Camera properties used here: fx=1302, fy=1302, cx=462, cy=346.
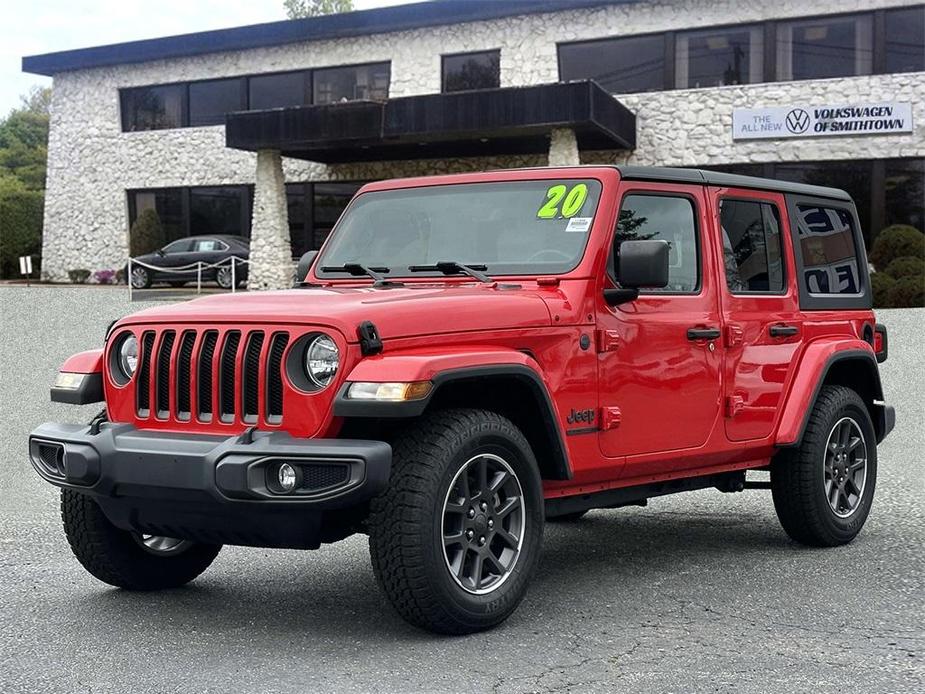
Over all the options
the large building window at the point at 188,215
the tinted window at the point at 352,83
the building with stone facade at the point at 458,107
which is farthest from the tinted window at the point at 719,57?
the large building window at the point at 188,215

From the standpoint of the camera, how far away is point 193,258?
3344 centimetres

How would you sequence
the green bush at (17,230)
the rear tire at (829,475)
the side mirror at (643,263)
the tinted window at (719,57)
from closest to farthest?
the side mirror at (643,263) → the rear tire at (829,475) → the tinted window at (719,57) → the green bush at (17,230)

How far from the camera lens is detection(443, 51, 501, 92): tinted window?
32.9 meters

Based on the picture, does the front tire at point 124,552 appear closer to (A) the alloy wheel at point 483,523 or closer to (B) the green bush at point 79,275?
(A) the alloy wheel at point 483,523

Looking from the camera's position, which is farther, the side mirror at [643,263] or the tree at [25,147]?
the tree at [25,147]

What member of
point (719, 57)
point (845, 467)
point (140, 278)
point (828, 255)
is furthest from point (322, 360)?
point (140, 278)

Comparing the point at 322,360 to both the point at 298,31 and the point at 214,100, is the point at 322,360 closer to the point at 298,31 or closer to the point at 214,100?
the point at 298,31

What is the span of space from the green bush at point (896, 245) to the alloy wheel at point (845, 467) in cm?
2018

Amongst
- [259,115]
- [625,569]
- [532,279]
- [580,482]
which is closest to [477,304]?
[532,279]

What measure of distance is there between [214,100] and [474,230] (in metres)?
32.1

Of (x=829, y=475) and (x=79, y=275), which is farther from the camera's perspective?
(x=79, y=275)

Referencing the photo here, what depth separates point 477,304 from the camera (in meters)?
5.42

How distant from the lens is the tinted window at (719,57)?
98.0ft

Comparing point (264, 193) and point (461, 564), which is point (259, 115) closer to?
point (264, 193)
